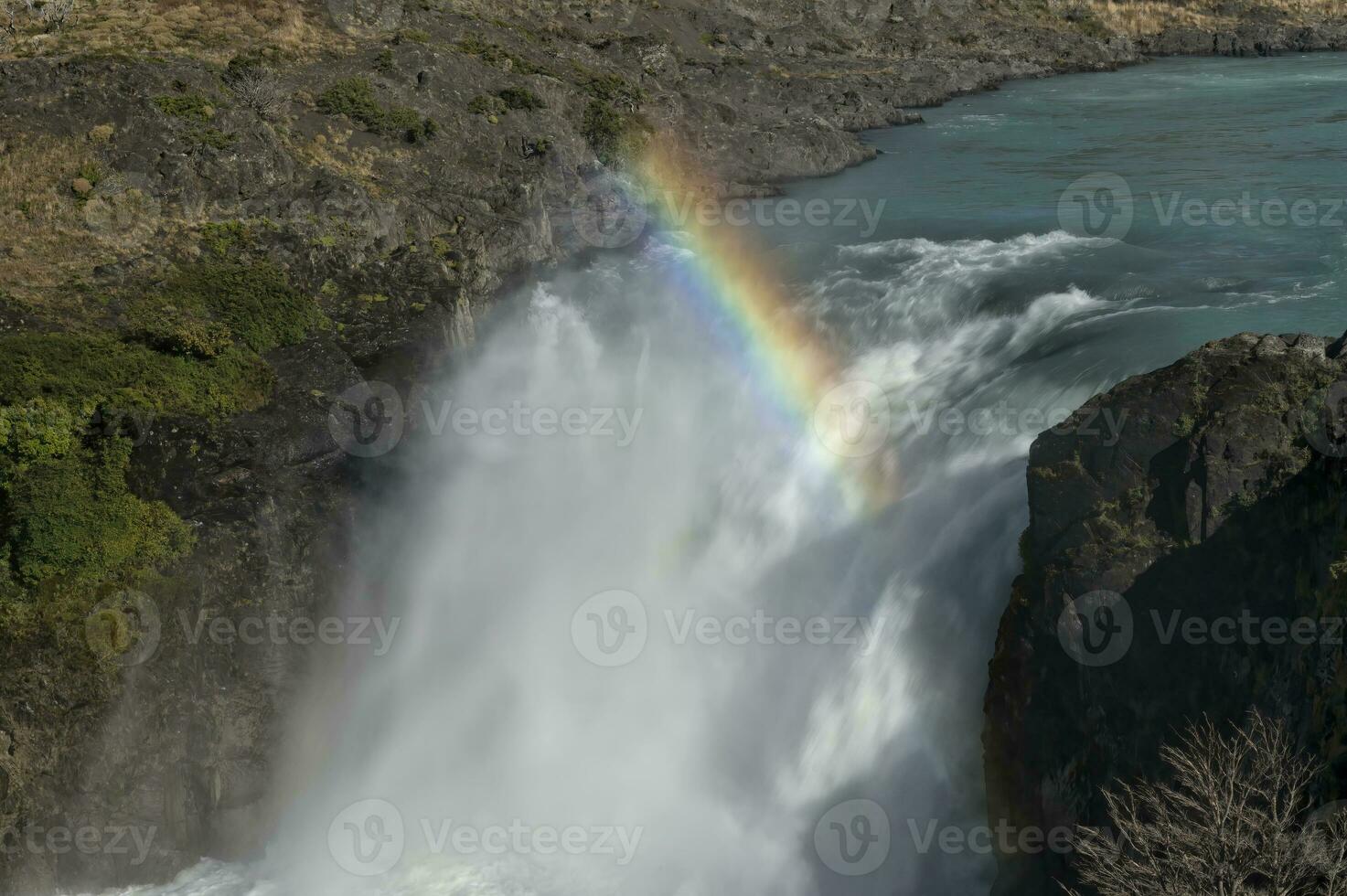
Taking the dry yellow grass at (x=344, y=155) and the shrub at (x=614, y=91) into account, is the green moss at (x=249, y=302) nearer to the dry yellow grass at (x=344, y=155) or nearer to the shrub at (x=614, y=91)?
the dry yellow grass at (x=344, y=155)

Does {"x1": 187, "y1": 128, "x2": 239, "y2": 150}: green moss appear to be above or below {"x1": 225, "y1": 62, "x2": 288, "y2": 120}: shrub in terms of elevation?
below

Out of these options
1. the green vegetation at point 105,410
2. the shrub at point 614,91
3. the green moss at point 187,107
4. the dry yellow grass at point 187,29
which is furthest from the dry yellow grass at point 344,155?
the shrub at point 614,91

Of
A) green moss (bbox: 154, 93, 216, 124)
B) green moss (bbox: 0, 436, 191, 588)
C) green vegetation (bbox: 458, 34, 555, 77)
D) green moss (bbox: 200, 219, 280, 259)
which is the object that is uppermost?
green vegetation (bbox: 458, 34, 555, 77)

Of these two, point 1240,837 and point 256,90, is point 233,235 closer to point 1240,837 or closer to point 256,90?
point 256,90

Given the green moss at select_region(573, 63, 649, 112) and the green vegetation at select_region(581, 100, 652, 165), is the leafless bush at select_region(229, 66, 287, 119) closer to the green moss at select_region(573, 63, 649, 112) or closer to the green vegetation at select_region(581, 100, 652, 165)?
the green vegetation at select_region(581, 100, 652, 165)

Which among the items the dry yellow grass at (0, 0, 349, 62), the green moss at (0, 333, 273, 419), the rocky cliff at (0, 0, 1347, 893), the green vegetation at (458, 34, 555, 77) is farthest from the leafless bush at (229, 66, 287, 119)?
the green moss at (0, 333, 273, 419)

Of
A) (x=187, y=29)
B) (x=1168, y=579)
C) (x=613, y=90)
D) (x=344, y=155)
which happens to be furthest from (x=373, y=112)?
(x=1168, y=579)

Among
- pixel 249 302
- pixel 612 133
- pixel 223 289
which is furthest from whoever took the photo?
pixel 612 133
